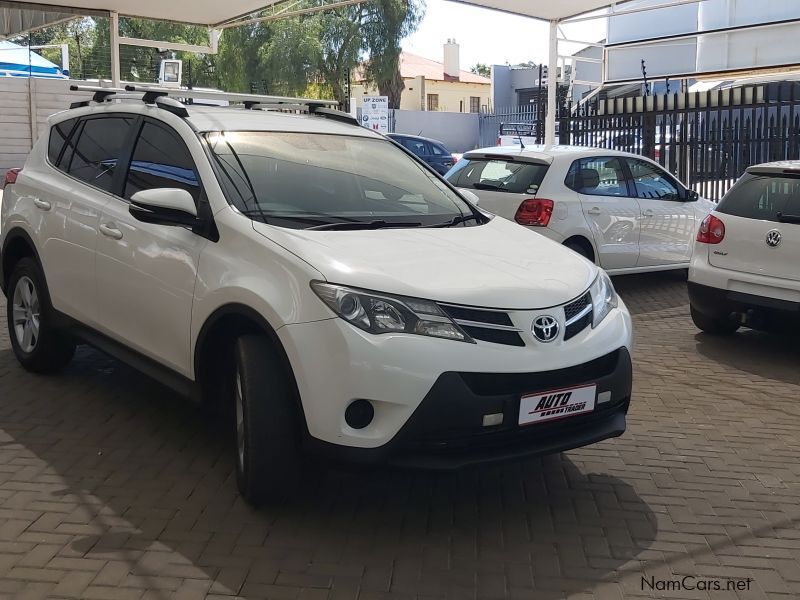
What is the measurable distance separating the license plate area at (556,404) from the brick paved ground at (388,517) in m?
0.52

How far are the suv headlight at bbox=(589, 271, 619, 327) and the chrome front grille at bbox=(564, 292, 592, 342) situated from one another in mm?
43

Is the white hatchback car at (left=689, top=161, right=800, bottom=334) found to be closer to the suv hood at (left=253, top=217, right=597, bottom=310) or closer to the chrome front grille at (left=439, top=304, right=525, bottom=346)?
the suv hood at (left=253, top=217, right=597, bottom=310)

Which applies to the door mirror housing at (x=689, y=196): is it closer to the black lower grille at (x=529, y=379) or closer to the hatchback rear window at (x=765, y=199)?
the hatchback rear window at (x=765, y=199)

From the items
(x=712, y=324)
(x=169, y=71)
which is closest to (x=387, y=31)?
(x=169, y=71)

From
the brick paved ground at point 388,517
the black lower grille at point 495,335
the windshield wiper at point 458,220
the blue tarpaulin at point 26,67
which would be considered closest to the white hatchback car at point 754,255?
the brick paved ground at point 388,517

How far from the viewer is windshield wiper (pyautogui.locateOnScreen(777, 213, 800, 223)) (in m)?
7.21

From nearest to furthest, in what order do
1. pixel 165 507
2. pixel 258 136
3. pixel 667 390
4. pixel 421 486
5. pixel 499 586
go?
pixel 499 586 → pixel 165 507 → pixel 421 486 → pixel 258 136 → pixel 667 390

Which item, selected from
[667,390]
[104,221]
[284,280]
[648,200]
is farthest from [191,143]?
[648,200]

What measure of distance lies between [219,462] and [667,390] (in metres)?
3.23

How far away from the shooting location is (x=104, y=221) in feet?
17.6

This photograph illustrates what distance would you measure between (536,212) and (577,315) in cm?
526

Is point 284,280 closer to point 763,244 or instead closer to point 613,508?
point 613,508

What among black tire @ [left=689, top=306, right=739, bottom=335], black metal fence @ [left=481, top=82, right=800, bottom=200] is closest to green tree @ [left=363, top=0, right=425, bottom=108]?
black metal fence @ [left=481, top=82, right=800, bottom=200]

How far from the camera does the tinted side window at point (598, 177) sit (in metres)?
9.77
